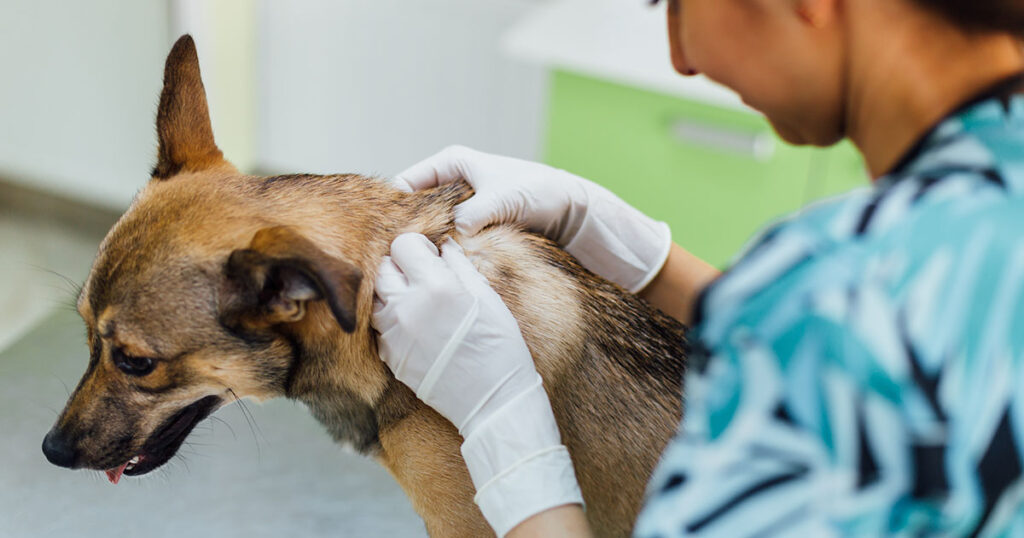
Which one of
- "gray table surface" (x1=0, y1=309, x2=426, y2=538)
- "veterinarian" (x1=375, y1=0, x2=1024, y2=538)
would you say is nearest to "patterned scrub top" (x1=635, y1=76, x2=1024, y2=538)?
"veterinarian" (x1=375, y1=0, x2=1024, y2=538)

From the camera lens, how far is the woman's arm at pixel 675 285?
49.7 inches

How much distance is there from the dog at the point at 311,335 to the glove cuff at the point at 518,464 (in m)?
0.08

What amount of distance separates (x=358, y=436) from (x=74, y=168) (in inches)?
69.0

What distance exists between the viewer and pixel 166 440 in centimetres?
116

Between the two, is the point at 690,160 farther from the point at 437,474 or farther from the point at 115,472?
the point at 115,472

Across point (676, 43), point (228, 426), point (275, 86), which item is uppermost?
point (676, 43)

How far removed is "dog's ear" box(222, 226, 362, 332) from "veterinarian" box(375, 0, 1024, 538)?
1.24 ft

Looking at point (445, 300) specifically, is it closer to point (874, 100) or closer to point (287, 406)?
point (874, 100)

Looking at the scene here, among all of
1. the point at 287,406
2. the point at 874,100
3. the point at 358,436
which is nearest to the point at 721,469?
the point at 874,100

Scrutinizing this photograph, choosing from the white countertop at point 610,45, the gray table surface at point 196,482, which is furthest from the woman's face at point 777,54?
the white countertop at point 610,45

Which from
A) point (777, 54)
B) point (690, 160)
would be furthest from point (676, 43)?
point (690, 160)

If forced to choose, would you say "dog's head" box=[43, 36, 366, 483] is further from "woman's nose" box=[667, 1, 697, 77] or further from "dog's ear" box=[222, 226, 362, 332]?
"woman's nose" box=[667, 1, 697, 77]

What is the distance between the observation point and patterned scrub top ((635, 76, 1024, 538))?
541 millimetres

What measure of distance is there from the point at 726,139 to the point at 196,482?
1274mm
